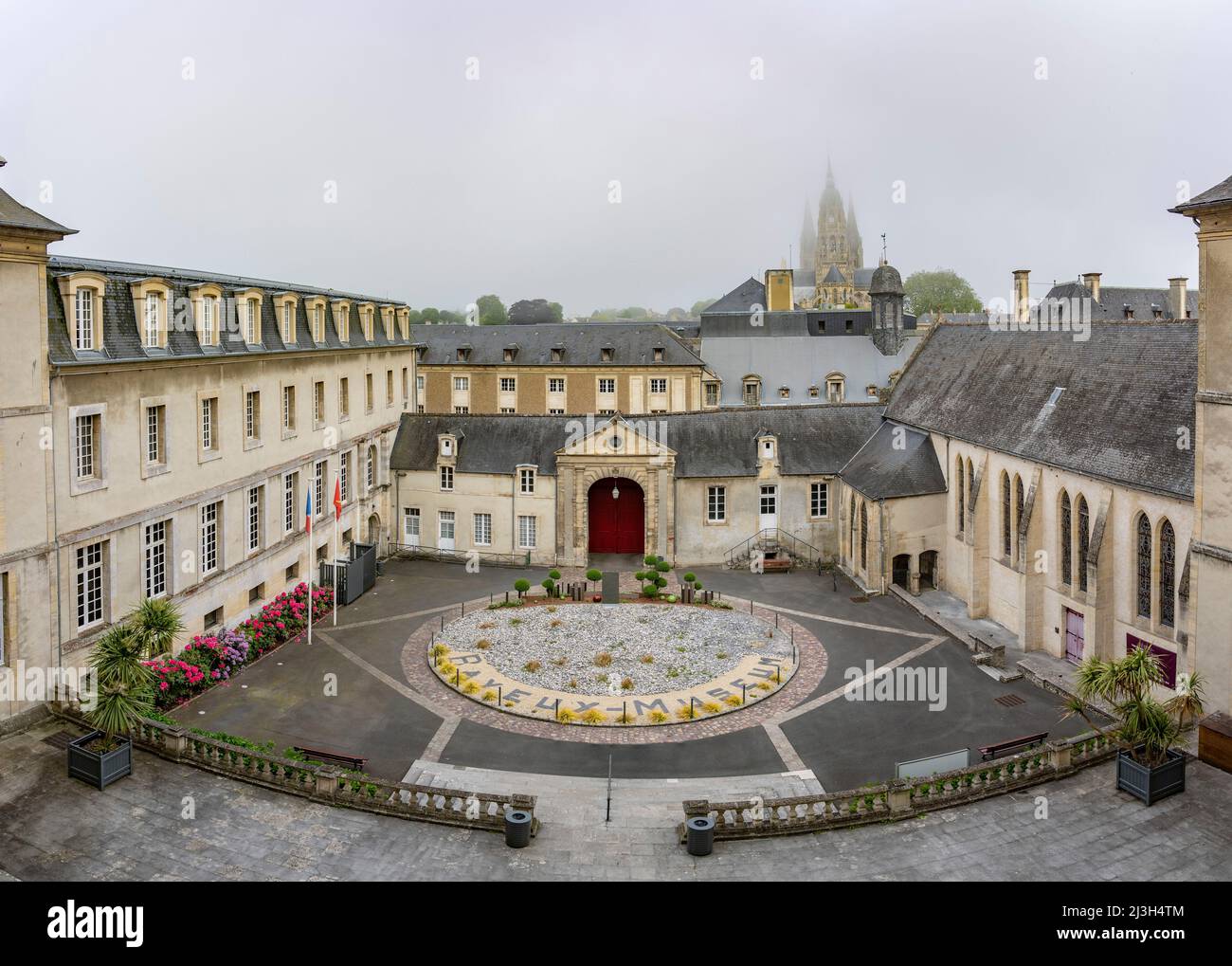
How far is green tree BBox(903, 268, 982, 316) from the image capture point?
124 m

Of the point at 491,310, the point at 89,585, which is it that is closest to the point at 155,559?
the point at 89,585

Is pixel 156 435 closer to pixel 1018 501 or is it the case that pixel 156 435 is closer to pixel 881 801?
pixel 881 801

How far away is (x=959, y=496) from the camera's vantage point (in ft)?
128

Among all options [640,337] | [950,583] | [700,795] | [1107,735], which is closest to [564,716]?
[700,795]

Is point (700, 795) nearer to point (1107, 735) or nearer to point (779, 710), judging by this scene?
point (779, 710)

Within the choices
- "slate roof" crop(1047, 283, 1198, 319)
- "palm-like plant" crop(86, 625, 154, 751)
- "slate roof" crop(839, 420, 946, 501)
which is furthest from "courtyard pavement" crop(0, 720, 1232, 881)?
"slate roof" crop(1047, 283, 1198, 319)

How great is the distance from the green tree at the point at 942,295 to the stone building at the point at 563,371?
6880cm

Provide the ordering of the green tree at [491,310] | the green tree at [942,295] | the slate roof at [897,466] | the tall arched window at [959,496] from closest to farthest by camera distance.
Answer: the tall arched window at [959,496] → the slate roof at [897,466] → the green tree at [942,295] → the green tree at [491,310]

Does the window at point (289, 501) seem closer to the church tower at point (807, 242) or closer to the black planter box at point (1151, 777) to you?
the black planter box at point (1151, 777)

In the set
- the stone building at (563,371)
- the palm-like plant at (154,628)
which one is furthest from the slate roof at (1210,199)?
the stone building at (563,371)

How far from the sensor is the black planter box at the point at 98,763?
1870 cm

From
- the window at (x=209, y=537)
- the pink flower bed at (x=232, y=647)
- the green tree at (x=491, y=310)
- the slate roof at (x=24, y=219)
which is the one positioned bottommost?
the pink flower bed at (x=232, y=647)

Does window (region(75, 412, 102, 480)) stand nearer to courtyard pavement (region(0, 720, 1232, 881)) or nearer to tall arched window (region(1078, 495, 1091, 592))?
courtyard pavement (region(0, 720, 1232, 881))

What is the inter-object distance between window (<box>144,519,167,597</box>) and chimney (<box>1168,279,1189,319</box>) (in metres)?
82.0
